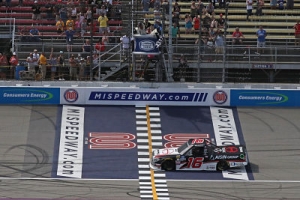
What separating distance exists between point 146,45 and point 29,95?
5.20 metres

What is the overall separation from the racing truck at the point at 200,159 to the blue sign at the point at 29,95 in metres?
7.03

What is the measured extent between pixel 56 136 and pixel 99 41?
21.5ft

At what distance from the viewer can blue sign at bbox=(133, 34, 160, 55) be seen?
4362 cm

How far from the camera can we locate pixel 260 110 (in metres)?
43.4

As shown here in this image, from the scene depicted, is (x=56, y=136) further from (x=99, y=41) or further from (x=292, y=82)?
(x=292, y=82)

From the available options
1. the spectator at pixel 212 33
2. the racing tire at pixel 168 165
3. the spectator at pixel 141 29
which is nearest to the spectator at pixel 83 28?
the spectator at pixel 141 29

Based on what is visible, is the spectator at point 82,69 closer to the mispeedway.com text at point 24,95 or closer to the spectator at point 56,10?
the mispeedway.com text at point 24,95

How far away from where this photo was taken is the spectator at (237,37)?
1789 inches

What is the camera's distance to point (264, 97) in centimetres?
4350

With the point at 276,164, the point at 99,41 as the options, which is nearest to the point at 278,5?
the point at 99,41

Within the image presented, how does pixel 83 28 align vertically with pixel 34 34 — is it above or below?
above

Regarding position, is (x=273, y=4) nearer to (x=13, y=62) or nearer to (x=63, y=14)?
(x=63, y=14)

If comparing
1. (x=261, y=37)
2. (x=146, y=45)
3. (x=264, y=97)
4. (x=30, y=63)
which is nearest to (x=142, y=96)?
(x=146, y=45)

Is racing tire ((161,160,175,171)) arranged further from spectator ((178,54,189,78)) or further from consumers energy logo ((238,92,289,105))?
spectator ((178,54,189,78))
